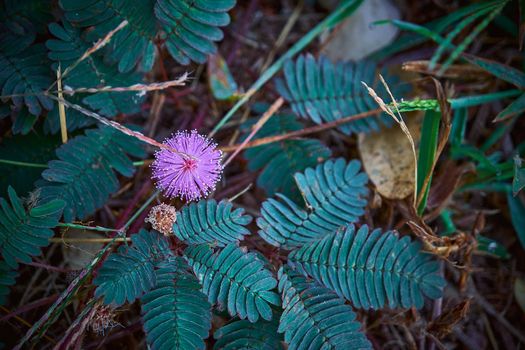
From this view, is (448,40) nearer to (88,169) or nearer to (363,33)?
(363,33)

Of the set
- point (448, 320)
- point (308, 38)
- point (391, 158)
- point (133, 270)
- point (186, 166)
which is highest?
point (308, 38)

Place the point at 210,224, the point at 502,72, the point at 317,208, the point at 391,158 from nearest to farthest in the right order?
1. the point at 210,224
2. the point at 317,208
3. the point at 502,72
4. the point at 391,158

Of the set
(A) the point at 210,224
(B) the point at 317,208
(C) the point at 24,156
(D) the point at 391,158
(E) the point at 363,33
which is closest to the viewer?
(A) the point at 210,224

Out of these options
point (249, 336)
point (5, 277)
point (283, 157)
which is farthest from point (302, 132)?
point (5, 277)

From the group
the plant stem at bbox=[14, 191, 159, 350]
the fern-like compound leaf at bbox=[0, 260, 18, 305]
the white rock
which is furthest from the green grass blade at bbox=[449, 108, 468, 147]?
the fern-like compound leaf at bbox=[0, 260, 18, 305]

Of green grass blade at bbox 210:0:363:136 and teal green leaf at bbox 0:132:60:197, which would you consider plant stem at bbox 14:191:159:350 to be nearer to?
teal green leaf at bbox 0:132:60:197


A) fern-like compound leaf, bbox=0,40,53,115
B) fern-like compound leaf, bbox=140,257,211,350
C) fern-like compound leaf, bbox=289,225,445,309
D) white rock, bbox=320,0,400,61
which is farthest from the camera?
white rock, bbox=320,0,400,61

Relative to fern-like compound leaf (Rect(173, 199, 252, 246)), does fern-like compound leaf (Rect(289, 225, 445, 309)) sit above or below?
below
